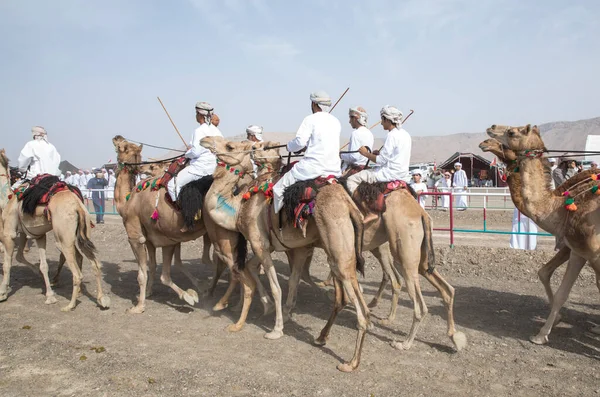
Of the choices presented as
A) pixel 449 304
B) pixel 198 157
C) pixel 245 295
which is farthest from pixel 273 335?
pixel 198 157

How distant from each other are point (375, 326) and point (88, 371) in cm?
366

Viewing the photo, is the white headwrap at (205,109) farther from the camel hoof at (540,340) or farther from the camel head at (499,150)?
the camel hoof at (540,340)

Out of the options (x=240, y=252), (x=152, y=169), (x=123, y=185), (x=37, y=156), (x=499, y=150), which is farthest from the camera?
(x=152, y=169)

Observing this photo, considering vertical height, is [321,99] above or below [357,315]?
above

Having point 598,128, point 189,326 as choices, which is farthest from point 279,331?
point 598,128

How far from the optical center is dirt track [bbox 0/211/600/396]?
4895mm

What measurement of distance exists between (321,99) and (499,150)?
234 cm

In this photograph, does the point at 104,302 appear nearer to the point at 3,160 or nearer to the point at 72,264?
the point at 72,264

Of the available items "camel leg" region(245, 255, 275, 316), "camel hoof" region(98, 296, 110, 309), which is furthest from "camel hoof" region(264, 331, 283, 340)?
"camel hoof" region(98, 296, 110, 309)

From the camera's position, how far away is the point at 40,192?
27.1 ft

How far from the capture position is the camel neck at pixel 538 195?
6082mm

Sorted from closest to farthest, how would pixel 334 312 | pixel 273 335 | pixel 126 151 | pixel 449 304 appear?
pixel 334 312 → pixel 449 304 → pixel 273 335 → pixel 126 151

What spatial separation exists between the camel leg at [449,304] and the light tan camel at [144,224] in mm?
3501

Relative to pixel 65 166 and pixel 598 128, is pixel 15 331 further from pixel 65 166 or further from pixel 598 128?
pixel 598 128
